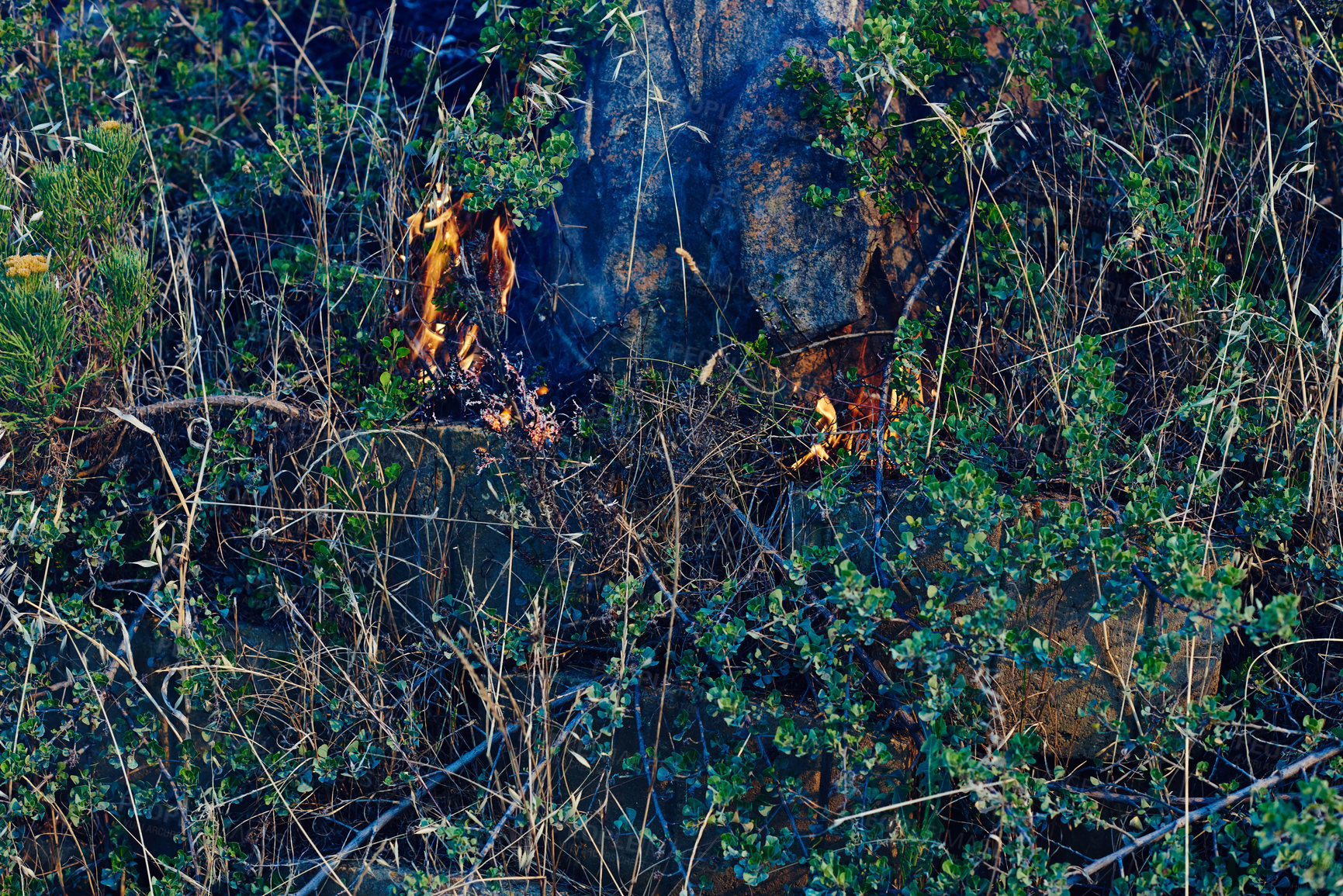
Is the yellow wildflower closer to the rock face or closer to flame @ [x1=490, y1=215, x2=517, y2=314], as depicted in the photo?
flame @ [x1=490, y1=215, x2=517, y2=314]

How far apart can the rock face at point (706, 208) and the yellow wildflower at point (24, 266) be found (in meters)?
1.18

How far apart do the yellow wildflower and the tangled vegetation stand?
0.04ft

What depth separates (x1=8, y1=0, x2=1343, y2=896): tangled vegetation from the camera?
70.6 inches

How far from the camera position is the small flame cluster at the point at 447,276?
2.51m

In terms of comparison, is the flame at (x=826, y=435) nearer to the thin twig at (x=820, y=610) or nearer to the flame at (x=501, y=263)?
the thin twig at (x=820, y=610)

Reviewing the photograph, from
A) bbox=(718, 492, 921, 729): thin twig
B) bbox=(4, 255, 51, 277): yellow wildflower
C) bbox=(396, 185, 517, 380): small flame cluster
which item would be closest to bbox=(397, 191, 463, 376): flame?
bbox=(396, 185, 517, 380): small flame cluster

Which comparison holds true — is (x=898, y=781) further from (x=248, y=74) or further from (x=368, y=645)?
(x=248, y=74)

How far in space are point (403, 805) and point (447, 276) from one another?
137 cm

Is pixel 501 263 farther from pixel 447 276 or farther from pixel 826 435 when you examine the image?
pixel 826 435

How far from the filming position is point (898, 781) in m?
1.86

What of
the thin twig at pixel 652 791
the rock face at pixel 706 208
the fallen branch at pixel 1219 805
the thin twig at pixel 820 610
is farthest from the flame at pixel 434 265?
the fallen branch at pixel 1219 805

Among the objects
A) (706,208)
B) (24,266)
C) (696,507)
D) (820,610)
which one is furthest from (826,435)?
(24,266)

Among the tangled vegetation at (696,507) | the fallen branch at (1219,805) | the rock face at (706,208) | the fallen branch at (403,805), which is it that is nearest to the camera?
the fallen branch at (1219,805)

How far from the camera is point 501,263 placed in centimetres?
261
